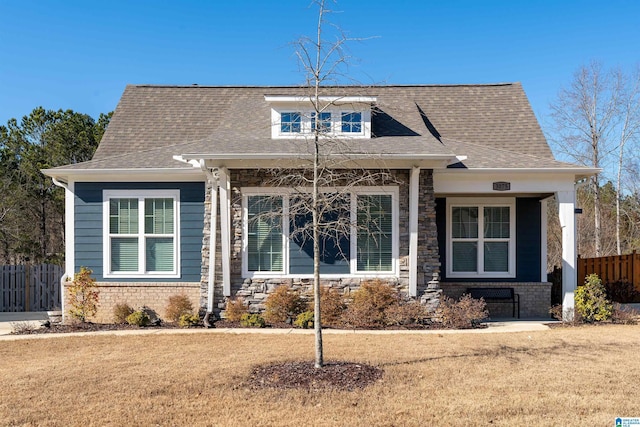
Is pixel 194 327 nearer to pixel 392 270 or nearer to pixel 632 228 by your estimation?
pixel 392 270

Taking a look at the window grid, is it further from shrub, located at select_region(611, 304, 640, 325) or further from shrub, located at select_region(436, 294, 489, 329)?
shrub, located at select_region(611, 304, 640, 325)

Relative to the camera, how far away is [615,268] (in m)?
16.4

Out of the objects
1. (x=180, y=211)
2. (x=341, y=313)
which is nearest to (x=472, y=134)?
(x=341, y=313)

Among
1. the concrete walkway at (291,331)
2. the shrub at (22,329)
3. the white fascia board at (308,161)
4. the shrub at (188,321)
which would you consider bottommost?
the shrub at (22,329)

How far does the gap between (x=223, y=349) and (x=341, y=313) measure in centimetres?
299

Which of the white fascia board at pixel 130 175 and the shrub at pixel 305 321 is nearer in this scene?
the shrub at pixel 305 321

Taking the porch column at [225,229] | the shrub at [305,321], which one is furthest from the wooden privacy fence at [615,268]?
the porch column at [225,229]

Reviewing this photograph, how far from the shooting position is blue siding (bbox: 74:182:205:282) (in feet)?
37.7

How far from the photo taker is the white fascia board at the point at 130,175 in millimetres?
11070

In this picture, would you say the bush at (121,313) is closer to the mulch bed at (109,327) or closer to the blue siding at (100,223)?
the mulch bed at (109,327)

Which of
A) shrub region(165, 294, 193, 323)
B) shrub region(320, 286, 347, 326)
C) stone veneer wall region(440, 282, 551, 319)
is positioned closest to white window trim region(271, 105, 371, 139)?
shrub region(320, 286, 347, 326)

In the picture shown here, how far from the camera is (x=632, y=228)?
84.0ft

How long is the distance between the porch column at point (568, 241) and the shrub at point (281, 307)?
19.4ft

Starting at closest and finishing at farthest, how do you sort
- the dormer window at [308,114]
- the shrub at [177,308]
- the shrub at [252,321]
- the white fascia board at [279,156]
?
the white fascia board at [279,156] < the shrub at [252,321] < the shrub at [177,308] < the dormer window at [308,114]
